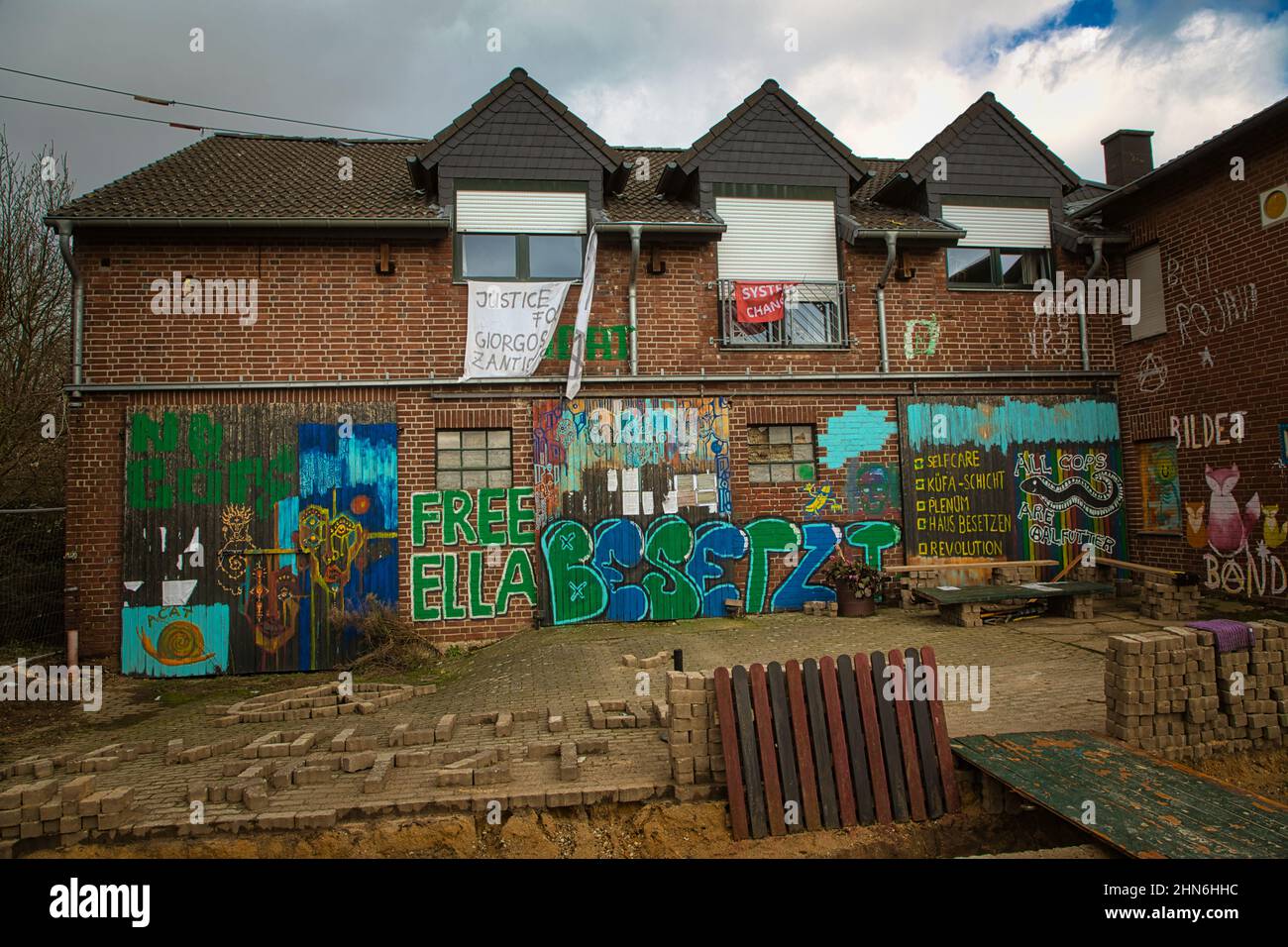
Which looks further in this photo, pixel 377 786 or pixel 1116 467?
pixel 1116 467

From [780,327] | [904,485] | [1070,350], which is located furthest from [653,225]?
[1070,350]

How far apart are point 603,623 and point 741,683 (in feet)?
19.8

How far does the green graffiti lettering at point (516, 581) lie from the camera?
1113 centimetres

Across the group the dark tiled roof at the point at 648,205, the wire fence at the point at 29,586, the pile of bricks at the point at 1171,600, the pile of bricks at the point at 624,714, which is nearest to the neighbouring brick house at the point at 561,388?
the dark tiled roof at the point at 648,205

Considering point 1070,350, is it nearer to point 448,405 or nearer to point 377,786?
point 448,405

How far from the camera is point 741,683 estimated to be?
17.8 feet

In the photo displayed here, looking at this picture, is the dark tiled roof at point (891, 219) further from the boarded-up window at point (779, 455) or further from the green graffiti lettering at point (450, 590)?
the green graffiti lettering at point (450, 590)

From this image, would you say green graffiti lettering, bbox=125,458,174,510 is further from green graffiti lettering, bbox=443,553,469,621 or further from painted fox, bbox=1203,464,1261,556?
painted fox, bbox=1203,464,1261,556

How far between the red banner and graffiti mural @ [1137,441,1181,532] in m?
6.46

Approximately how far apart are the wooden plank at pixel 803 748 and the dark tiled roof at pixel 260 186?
28.4 feet

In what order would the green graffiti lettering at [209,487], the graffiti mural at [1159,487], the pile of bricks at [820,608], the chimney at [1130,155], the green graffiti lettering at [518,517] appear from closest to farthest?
the green graffiti lettering at [209,487]
the green graffiti lettering at [518,517]
the pile of bricks at [820,608]
the graffiti mural at [1159,487]
the chimney at [1130,155]

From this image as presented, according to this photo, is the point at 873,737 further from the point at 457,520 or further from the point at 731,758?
the point at 457,520

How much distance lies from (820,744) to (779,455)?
703 centimetres

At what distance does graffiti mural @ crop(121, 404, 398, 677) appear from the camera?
10.5 metres
